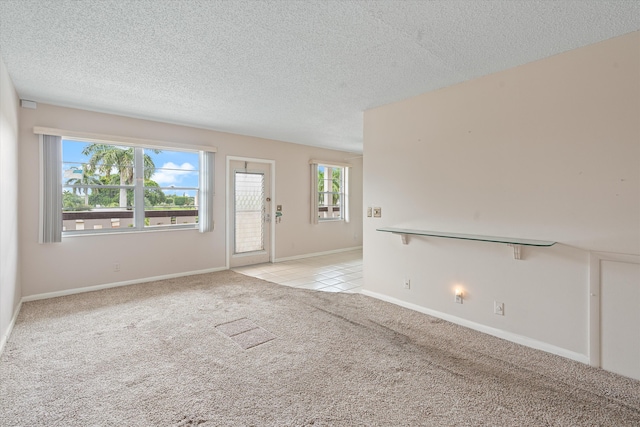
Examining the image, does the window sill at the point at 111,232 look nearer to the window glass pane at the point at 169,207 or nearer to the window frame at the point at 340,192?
the window glass pane at the point at 169,207

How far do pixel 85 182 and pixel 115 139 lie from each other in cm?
71

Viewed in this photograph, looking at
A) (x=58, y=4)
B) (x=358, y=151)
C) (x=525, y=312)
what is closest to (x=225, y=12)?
(x=58, y=4)

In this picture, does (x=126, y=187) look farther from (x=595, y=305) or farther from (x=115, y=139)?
(x=595, y=305)

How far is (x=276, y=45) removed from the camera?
235cm

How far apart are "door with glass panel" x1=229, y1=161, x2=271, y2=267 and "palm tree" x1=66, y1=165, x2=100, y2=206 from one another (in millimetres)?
2067

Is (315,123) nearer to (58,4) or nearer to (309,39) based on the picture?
(309,39)

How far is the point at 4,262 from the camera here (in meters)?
2.67

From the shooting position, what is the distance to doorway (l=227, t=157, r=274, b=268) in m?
5.61

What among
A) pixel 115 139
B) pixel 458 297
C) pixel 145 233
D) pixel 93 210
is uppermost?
pixel 115 139

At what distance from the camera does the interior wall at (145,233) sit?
145 inches

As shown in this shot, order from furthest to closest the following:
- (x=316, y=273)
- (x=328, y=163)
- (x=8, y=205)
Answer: (x=328, y=163)
(x=316, y=273)
(x=8, y=205)

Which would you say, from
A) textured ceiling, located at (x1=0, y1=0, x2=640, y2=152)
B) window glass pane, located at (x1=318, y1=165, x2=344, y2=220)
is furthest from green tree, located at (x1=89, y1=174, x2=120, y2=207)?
window glass pane, located at (x1=318, y1=165, x2=344, y2=220)

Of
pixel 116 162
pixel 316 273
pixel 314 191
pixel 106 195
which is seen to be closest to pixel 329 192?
pixel 314 191

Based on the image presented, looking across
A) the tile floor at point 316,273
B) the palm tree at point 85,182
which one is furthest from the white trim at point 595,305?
the palm tree at point 85,182
